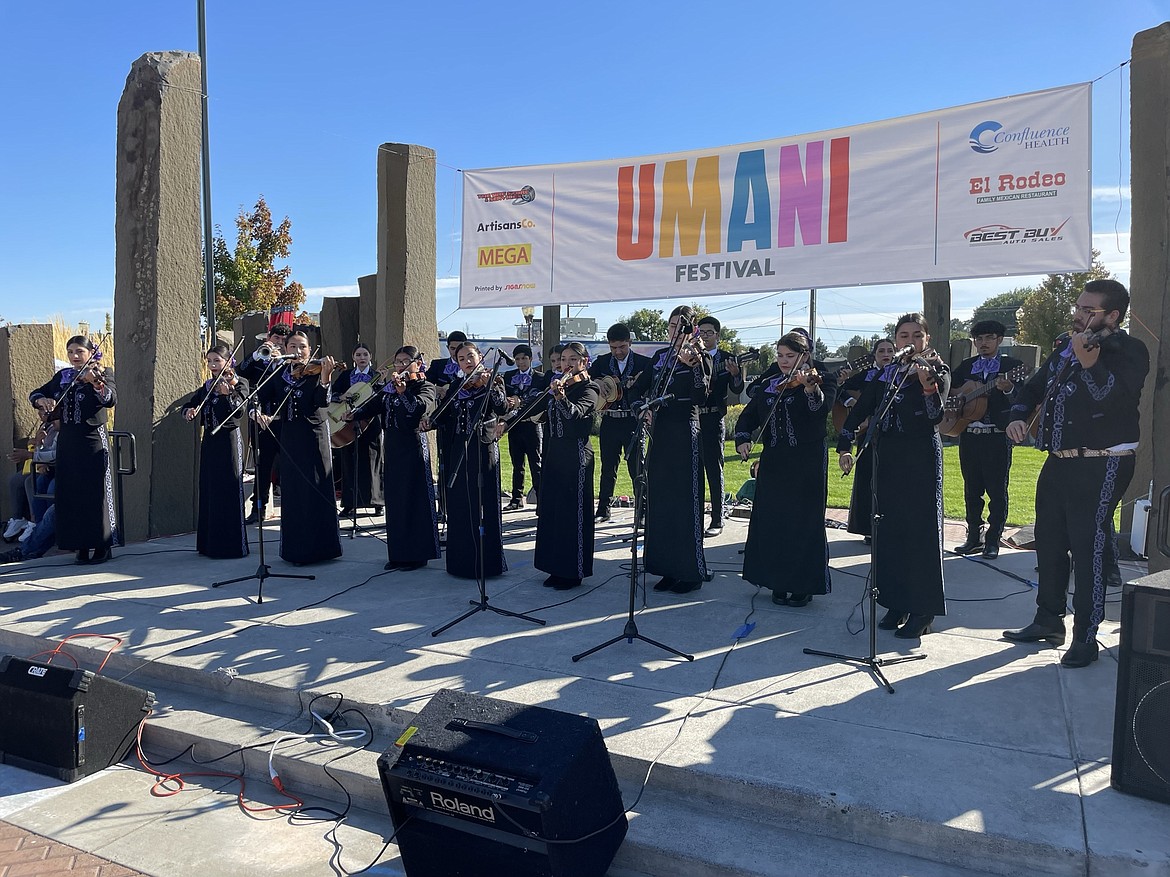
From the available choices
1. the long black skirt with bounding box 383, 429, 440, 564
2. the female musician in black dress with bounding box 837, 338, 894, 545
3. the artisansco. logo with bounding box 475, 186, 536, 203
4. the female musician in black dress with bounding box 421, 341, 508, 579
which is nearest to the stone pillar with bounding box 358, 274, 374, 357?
the artisansco. logo with bounding box 475, 186, 536, 203

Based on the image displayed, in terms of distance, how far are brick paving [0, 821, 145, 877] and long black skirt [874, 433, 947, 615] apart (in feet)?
14.5

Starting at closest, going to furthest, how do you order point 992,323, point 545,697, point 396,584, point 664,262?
point 545,697 < point 396,584 < point 992,323 < point 664,262

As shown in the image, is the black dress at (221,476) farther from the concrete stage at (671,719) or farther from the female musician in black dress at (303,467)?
the concrete stage at (671,719)

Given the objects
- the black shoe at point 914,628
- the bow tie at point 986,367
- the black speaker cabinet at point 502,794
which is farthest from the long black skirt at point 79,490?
the bow tie at point 986,367

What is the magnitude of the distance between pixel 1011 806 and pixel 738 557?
14.7ft

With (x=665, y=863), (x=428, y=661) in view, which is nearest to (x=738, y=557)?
(x=428, y=661)

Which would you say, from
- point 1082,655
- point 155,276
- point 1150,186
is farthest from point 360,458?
point 1150,186

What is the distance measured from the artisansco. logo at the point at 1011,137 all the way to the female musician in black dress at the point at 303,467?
6.32 metres

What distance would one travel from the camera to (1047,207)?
7168mm

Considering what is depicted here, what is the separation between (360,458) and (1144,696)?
8.53 metres

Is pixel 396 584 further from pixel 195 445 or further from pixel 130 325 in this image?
pixel 130 325

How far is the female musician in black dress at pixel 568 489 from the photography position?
6.44 meters

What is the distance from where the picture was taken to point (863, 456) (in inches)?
299

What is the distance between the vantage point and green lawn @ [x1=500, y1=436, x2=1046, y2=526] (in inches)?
431
